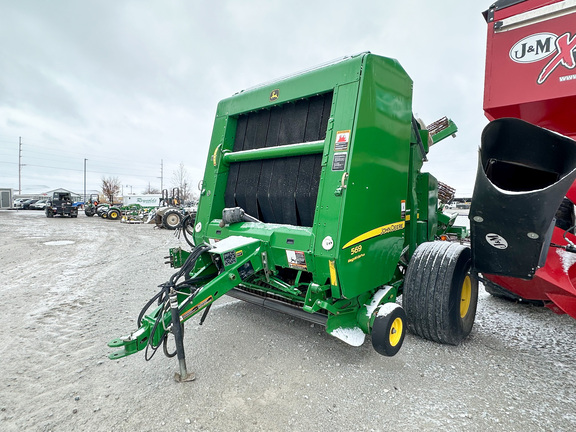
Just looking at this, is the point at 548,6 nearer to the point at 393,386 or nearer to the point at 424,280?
the point at 424,280

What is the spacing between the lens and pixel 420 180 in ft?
12.9

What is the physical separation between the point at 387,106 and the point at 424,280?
5.44ft

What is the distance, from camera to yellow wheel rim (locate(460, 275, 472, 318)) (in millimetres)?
3387

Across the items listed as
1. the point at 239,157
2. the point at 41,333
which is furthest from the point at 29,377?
the point at 239,157

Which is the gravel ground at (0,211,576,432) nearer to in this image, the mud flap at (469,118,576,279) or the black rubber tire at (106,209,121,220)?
the mud flap at (469,118,576,279)

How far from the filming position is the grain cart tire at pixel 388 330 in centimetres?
264

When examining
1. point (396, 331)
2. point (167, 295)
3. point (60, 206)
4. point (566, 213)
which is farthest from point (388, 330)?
point (60, 206)

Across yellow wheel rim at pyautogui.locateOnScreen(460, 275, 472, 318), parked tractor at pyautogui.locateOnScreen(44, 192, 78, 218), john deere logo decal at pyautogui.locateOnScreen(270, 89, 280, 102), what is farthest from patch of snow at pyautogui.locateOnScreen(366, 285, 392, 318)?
parked tractor at pyautogui.locateOnScreen(44, 192, 78, 218)

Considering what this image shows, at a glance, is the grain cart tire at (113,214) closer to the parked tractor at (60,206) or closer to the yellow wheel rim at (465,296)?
the parked tractor at (60,206)

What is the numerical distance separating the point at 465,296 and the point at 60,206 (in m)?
27.6

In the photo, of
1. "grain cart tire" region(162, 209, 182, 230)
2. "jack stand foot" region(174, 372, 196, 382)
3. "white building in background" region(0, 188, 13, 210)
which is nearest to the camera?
"jack stand foot" region(174, 372, 196, 382)

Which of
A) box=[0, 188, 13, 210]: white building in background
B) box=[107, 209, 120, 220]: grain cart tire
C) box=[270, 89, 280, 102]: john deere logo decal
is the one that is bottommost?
box=[0, 188, 13, 210]: white building in background

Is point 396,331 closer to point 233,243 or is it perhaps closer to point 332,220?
point 332,220

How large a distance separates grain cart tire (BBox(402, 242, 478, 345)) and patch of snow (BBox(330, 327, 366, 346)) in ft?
2.23
